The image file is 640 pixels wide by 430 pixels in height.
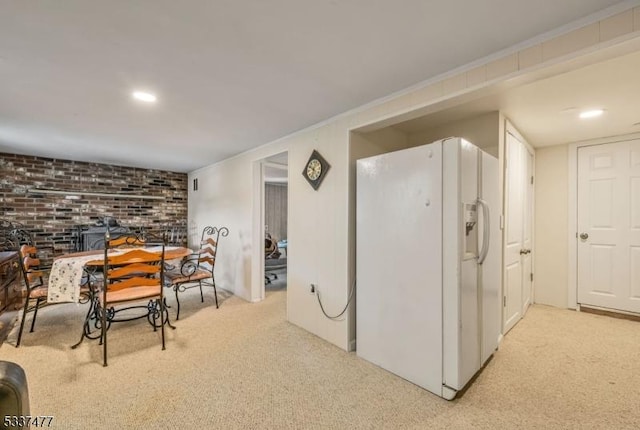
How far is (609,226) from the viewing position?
3307 millimetres

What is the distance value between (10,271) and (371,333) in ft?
13.1

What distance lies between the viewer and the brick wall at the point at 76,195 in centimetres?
417

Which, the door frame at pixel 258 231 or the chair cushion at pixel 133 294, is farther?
the door frame at pixel 258 231

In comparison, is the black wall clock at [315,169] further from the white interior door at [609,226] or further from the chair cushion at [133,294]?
the white interior door at [609,226]

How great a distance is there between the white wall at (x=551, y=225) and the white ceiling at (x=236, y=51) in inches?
75.7

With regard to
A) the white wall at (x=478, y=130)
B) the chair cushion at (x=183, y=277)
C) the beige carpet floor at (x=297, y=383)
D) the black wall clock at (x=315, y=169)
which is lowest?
the beige carpet floor at (x=297, y=383)

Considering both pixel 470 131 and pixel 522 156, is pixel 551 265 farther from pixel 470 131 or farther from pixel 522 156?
pixel 470 131

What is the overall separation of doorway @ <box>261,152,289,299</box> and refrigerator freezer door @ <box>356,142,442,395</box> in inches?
76.5

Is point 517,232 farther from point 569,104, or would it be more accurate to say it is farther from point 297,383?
point 297,383

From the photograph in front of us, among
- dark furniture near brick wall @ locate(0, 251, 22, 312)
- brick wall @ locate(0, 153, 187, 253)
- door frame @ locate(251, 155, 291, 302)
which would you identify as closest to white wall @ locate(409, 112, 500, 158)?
door frame @ locate(251, 155, 291, 302)

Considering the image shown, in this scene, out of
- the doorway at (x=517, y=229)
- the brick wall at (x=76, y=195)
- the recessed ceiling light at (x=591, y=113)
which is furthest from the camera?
the brick wall at (x=76, y=195)

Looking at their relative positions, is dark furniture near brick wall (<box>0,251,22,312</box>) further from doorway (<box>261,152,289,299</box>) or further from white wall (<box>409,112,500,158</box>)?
white wall (<box>409,112,500,158</box>)

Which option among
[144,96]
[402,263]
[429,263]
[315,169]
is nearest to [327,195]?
[315,169]

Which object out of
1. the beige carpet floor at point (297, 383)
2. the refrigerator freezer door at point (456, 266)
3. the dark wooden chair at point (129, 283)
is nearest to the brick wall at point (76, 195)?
the beige carpet floor at point (297, 383)
